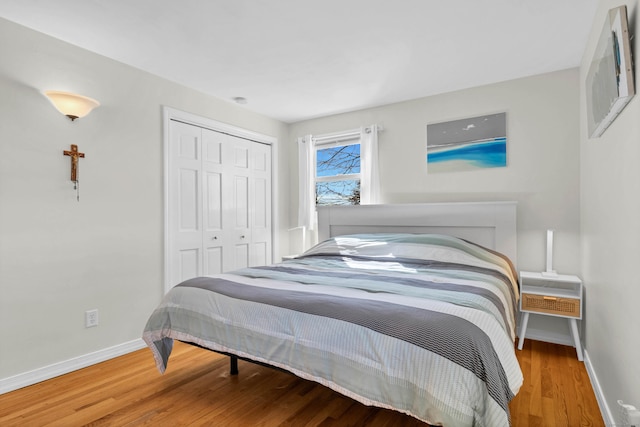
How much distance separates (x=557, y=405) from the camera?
200 cm

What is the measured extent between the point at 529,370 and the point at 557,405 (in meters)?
0.49

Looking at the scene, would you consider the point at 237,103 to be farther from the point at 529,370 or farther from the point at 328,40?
the point at 529,370

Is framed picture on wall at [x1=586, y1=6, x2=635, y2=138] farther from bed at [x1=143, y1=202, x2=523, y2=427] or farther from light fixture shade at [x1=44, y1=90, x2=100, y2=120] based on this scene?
light fixture shade at [x1=44, y1=90, x2=100, y2=120]

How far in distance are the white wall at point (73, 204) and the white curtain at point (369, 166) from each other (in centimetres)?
199

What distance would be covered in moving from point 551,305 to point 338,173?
2.55 metres

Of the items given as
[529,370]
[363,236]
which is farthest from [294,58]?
[529,370]

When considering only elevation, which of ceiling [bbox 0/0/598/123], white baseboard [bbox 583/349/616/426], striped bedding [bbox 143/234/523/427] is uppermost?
ceiling [bbox 0/0/598/123]

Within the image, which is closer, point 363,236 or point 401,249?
point 401,249

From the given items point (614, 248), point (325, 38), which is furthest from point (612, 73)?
point (325, 38)

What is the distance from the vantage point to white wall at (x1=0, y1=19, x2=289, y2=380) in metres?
2.28

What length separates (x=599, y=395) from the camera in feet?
6.55

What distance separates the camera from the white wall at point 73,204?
2.28m

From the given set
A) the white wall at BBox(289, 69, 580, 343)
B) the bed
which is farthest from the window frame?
the bed

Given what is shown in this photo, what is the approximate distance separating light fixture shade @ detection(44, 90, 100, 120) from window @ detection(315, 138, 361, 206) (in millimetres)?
2528
